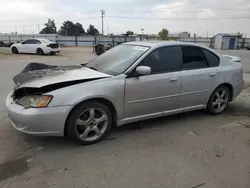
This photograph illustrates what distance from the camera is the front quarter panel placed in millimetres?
3031

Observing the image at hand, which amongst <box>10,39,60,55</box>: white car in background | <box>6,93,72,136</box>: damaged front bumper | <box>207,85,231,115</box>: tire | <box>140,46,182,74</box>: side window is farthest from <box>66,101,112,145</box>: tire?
<box>10,39,60,55</box>: white car in background

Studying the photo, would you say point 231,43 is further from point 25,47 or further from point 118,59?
point 118,59

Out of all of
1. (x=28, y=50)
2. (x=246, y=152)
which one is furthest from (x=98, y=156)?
(x=28, y=50)

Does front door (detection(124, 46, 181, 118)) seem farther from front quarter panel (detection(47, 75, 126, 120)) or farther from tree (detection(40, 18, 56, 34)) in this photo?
tree (detection(40, 18, 56, 34))

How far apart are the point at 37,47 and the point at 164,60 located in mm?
20113

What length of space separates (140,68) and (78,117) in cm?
118

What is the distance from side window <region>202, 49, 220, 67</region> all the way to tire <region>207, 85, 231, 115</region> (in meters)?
0.50

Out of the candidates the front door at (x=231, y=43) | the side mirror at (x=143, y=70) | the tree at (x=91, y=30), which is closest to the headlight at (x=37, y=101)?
the side mirror at (x=143, y=70)

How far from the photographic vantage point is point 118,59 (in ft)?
13.0

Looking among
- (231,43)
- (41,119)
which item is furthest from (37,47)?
(231,43)

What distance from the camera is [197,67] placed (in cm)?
425

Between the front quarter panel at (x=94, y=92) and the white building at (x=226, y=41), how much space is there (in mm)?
40050

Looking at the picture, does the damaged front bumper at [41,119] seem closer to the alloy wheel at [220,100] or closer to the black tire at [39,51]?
the alloy wheel at [220,100]

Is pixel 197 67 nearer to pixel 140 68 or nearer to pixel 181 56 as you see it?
pixel 181 56
